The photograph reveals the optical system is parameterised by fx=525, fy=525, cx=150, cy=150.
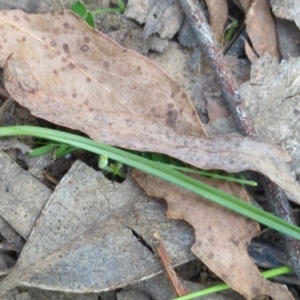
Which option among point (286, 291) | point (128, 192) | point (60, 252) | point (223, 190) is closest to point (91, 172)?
point (128, 192)

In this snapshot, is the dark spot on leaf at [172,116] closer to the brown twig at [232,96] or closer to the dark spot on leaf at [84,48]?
the brown twig at [232,96]

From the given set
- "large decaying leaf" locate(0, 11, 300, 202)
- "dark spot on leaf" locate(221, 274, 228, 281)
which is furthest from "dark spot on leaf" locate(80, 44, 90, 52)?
"dark spot on leaf" locate(221, 274, 228, 281)

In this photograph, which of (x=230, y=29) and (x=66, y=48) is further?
(x=230, y=29)

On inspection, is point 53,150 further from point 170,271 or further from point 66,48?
point 170,271

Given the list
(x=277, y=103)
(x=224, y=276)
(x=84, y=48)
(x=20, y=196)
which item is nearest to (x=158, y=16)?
(x=84, y=48)

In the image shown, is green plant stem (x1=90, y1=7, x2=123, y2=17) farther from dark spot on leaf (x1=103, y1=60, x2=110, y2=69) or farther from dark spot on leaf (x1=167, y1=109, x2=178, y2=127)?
dark spot on leaf (x1=167, y1=109, x2=178, y2=127)
